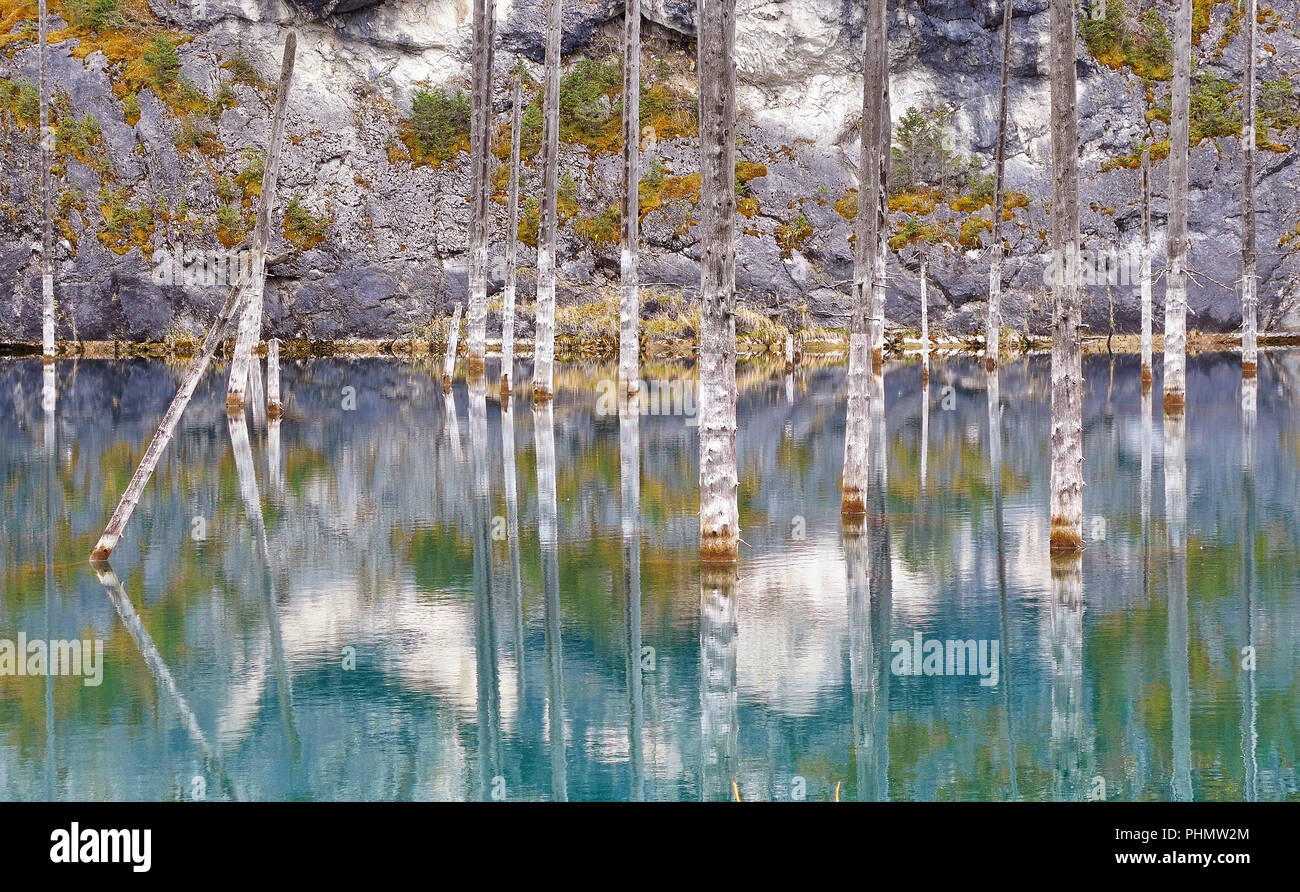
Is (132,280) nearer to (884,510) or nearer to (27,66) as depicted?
(27,66)

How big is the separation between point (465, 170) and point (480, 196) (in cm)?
2727

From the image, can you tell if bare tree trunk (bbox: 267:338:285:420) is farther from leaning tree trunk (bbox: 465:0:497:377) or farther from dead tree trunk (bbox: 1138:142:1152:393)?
dead tree trunk (bbox: 1138:142:1152:393)

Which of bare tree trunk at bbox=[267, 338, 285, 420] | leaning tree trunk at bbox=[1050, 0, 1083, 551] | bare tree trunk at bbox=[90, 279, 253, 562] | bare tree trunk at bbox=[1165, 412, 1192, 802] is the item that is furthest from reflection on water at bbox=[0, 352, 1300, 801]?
bare tree trunk at bbox=[267, 338, 285, 420]

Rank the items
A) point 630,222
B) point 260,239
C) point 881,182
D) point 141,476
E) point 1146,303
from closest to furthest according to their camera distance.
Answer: point 141,476 → point 881,182 → point 260,239 → point 630,222 → point 1146,303

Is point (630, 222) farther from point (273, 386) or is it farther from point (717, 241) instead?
point (717, 241)

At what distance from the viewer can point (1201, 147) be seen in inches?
2758

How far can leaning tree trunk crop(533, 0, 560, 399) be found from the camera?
Result: 128 feet

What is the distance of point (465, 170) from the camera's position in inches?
2798

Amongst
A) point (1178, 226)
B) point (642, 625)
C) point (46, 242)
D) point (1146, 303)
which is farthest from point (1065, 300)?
point (46, 242)

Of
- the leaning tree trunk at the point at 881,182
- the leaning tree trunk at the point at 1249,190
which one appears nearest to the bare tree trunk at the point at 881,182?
the leaning tree trunk at the point at 881,182

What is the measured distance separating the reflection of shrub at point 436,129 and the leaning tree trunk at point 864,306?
172 feet

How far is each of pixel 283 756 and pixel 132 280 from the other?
58004mm

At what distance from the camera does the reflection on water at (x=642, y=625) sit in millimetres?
9469
